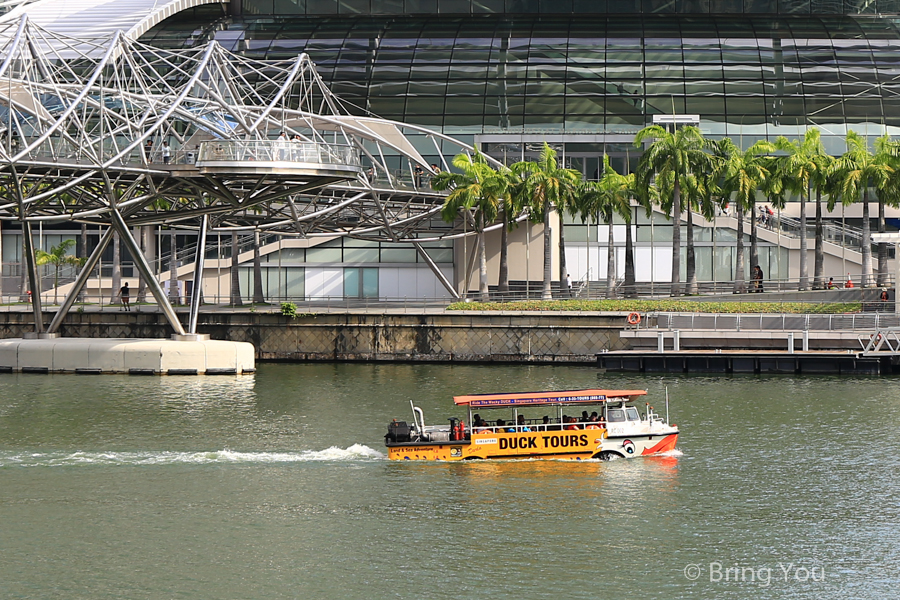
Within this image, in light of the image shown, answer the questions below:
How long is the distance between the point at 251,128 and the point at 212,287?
32.2 metres

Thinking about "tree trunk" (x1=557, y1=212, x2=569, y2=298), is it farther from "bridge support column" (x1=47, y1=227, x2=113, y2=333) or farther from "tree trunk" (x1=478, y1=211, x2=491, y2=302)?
"bridge support column" (x1=47, y1=227, x2=113, y2=333)

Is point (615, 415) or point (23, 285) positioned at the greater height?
point (23, 285)

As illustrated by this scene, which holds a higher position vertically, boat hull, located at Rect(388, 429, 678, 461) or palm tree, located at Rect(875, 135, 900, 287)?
palm tree, located at Rect(875, 135, 900, 287)

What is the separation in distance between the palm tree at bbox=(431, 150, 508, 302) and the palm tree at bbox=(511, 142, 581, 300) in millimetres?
1973

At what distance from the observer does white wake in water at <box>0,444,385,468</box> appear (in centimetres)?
5247

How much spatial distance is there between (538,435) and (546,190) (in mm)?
44995

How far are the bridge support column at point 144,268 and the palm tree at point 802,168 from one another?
44309 millimetres

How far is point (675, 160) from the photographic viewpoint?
95750mm

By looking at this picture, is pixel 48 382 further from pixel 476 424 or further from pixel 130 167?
pixel 476 424

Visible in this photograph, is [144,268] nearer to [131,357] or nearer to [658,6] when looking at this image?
[131,357]

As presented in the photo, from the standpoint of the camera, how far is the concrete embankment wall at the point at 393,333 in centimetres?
8825

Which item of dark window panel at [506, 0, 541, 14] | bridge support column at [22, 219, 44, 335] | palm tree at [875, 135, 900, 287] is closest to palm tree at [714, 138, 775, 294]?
palm tree at [875, 135, 900, 287]

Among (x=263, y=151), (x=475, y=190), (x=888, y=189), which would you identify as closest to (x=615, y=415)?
(x=263, y=151)

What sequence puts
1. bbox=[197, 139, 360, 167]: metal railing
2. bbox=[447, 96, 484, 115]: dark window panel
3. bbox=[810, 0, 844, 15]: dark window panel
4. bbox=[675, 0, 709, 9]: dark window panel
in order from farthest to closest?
bbox=[810, 0, 844, 15]: dark window panel, bbox=[675, 0, 709, 9]: dark window panel, bbox=[447, 96, 484, 115]: dark window panel, bbox=[197, 139, 360, 167]: metal railing
